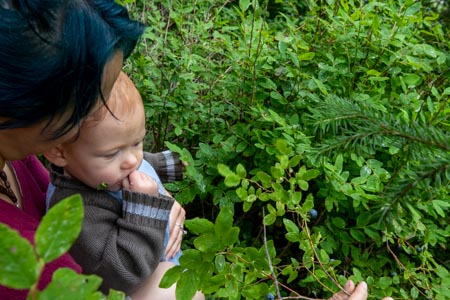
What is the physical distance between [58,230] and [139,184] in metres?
1.26

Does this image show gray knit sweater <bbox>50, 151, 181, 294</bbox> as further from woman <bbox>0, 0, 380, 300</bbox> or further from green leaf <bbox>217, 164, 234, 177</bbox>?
green leaf <bbox>217, 164, 234, 177</bbox>

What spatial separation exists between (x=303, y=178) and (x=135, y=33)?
1.88 feet

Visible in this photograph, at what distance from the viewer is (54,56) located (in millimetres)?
1002

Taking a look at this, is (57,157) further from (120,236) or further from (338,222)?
(338,222)

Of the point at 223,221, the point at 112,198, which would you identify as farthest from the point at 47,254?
the point at 112,198

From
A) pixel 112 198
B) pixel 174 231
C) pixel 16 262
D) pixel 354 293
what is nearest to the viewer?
pixel 16 262

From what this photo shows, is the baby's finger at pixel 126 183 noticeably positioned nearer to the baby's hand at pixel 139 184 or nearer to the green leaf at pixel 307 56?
the baby's hand at pixel 139 184

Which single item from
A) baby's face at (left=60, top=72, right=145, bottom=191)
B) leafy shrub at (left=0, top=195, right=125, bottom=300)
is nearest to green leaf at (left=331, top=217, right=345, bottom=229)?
baby's face at (left=60, top=72, right=145, bottom=191)

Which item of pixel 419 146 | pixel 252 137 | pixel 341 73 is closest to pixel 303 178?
pixel 419 146

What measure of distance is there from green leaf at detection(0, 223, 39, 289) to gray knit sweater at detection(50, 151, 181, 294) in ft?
3.97

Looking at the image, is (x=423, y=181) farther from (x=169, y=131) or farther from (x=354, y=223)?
(x=169, y=131)

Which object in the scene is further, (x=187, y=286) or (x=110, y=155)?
(x=110, y=155)

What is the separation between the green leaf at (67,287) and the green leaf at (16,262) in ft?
0.07

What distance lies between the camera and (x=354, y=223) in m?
2.15
